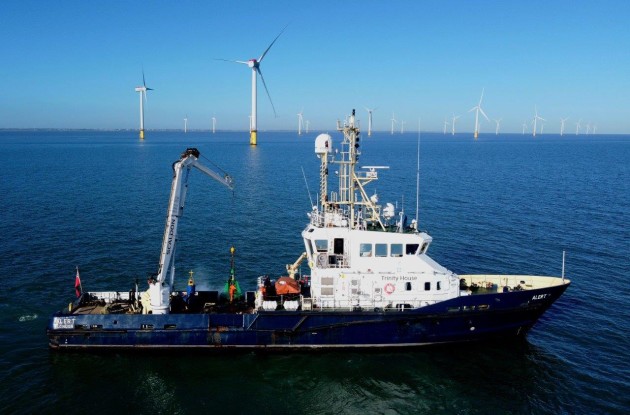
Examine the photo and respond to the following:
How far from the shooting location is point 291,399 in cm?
1662

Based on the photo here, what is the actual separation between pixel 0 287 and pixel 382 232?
20313 millimetres

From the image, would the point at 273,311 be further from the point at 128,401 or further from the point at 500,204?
the point at 500,204

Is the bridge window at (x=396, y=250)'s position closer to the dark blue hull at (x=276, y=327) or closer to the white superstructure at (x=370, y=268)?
the white superstructure at (x=370, y=268)

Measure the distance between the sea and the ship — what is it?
0.71m

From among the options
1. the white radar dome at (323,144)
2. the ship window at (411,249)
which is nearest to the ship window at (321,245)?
the ship window at (411,249)

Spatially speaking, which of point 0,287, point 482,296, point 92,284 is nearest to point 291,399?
point 482,296

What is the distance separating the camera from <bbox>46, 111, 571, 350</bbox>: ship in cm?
1895

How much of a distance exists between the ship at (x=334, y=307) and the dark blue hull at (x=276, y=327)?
40mm

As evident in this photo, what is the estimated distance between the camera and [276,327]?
19078 mm

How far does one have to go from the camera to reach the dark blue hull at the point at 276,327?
18.9 m

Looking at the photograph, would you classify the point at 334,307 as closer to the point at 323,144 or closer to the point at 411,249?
the point at 411,249

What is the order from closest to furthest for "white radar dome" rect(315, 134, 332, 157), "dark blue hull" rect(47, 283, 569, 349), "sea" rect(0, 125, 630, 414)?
"sea" rect(0, 125, 630, 414)
"dark blue hull" rect(47, 283, 569, 349)
"white radar dome" rect(315, 134, 332, 157)

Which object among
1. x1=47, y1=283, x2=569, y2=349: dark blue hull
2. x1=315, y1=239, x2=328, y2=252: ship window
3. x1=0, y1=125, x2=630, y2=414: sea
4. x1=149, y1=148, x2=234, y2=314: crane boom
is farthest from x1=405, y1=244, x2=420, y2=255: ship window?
x1=149, y1=148, x2=234, y2=314: crane boom

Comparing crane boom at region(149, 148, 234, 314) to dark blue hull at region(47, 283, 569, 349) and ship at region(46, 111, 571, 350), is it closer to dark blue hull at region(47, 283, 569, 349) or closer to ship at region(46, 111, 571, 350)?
ship at region(46, 111, 571, 350)
